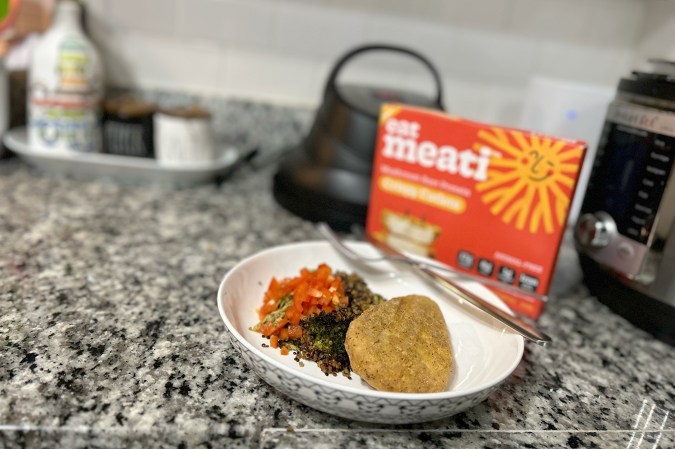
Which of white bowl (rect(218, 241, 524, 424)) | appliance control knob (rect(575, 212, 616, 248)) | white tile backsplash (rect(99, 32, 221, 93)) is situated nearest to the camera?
white bowl (rect(218, 241, 524, 424))

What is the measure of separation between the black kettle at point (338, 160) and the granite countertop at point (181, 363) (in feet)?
0.19

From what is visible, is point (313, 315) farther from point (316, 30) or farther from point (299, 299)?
point (316, 30)

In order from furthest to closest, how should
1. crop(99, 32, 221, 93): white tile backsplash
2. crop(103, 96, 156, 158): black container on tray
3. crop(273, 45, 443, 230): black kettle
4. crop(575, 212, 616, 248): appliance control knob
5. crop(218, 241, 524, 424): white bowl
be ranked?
crop(99, 32, 221, 93): white tile backsplash → crop(103, 96, 156, 158): black container on tray → crop(273, 45, 443, 230): black kettle → crop(575, 212, 616, 248): appliance control knob → crop(218, 241, 524, 424): white bowl

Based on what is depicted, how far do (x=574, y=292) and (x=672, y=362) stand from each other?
16cm

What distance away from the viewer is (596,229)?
0.65 metres

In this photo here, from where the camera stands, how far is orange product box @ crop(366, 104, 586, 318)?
0.59m

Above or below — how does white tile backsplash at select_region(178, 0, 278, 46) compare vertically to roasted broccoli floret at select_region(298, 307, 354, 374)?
above

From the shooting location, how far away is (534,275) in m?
0.62

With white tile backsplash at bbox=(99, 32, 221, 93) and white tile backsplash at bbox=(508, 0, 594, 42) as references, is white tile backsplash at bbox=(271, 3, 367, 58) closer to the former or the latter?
white tile backsplash at bbox=(99, 32, 221, 93)

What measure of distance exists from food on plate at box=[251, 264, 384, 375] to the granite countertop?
0.15ft

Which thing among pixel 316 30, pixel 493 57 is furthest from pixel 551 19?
pixel 316 30

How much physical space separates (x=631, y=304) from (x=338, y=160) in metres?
0.43

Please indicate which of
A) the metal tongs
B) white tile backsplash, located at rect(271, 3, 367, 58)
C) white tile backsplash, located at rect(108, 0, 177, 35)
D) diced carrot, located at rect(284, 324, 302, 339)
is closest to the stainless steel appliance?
the metal tongs

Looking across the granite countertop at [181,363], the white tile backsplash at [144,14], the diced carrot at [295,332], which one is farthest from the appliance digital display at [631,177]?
the white tile backsplash at [144,14]
